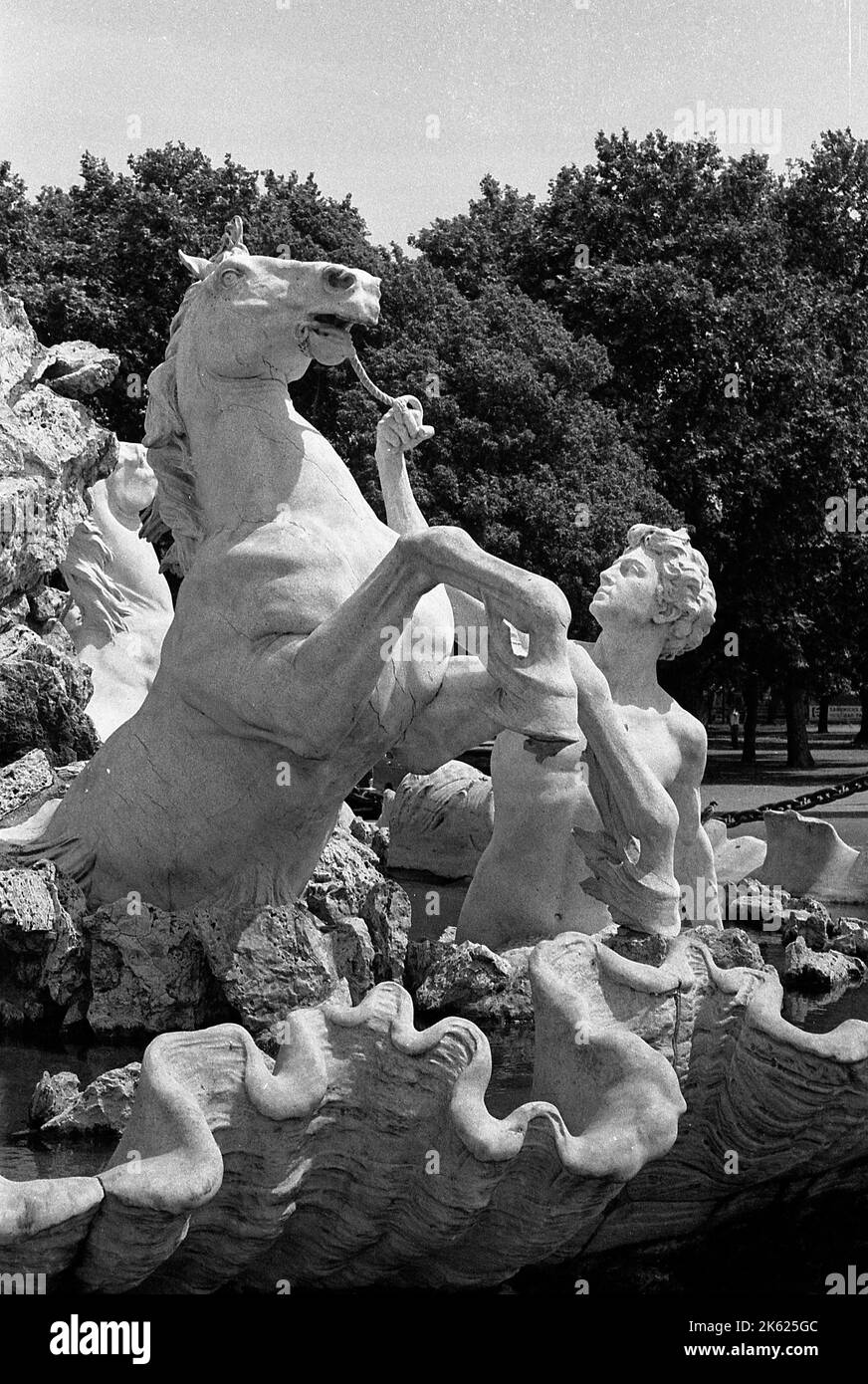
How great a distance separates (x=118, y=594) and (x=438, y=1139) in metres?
6.22

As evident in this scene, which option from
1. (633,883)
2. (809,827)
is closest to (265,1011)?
(633,883)

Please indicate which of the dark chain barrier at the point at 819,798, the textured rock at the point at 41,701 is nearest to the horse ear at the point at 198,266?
the textured rock at the point at 41,701

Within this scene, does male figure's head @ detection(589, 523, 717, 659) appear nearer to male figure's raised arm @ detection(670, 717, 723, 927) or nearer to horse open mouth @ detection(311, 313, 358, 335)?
male figure's raised arm @ detection(670, 717, 723, 927)

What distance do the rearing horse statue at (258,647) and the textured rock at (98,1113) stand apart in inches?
45.4

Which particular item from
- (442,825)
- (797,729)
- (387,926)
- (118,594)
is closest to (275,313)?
(387,926)

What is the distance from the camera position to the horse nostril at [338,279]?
497cm

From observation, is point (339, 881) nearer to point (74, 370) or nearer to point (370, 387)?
point (370, 387)

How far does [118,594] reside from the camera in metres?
9.11

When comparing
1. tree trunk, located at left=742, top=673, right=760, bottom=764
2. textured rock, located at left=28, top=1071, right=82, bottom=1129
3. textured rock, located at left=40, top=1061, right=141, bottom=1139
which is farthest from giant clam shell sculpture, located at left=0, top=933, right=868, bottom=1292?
tree trunk, located at left=742, top=673, right=760, bottom=764

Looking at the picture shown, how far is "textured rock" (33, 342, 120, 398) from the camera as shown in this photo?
716cm
